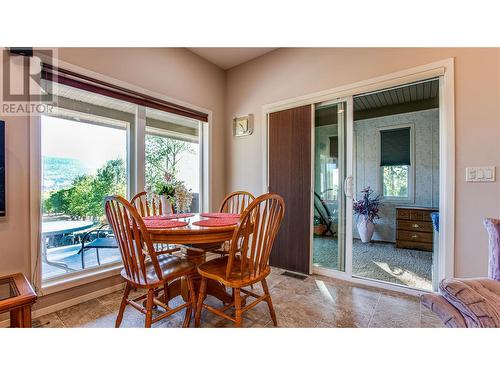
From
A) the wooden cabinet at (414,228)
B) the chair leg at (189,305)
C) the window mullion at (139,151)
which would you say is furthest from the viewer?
the wooden cabinet at (414,228)

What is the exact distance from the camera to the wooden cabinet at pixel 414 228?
3518 millimetres

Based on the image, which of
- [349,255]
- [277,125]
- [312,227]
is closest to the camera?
[349,255]

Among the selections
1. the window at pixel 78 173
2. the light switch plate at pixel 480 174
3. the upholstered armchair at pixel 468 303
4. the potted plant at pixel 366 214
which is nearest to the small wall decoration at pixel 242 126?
the window at pixel 78 173

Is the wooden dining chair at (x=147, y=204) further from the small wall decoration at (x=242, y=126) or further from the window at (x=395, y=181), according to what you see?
the window at (x=395, y=181)

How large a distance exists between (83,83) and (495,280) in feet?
10.4

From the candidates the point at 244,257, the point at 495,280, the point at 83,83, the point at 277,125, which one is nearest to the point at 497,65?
the point at 495,280

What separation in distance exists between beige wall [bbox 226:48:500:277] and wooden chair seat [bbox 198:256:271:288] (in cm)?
158

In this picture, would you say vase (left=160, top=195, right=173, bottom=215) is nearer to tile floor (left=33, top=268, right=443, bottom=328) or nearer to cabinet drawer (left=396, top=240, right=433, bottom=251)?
tile floor (left=33, top=268, right=443, bottom=328)

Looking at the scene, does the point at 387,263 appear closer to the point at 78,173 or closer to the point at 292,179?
the point at 292,179

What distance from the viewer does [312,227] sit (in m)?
2.70

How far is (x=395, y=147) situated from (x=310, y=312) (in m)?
3.63

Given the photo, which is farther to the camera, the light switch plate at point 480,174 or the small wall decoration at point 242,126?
the small wall decoration at point 242,126

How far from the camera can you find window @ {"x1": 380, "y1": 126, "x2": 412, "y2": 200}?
403 centimetres
